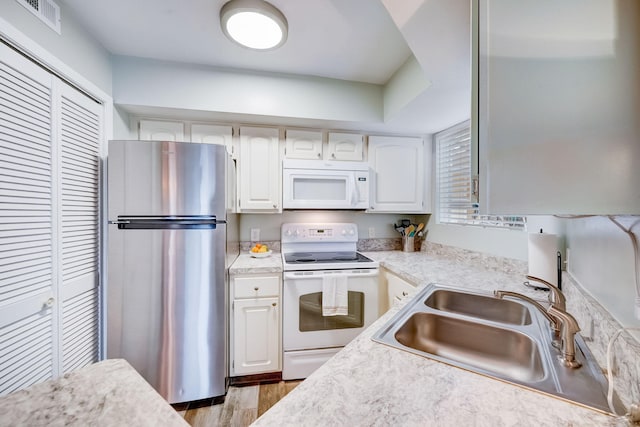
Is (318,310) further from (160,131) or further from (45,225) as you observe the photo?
(160,131)

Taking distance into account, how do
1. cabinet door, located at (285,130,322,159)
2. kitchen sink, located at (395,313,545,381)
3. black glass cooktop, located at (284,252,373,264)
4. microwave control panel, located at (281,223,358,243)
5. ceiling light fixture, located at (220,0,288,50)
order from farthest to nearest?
microwave control panel, located at (281,223,358,243) → cabinet door, located at (285,130,322,159) → black glass cooktop, located at (284,252,373,264) → ceiling light fixture, located at (220,0,288,50) → kitchen sink, located at (395,313,545,381)

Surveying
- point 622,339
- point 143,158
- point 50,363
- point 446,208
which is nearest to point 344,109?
point 446,208

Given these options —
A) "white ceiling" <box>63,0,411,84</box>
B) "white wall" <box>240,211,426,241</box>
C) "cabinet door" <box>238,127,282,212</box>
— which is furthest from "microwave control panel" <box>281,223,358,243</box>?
"white ceiling" <box>63,0,411,84</box>

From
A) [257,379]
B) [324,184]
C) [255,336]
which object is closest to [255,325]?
[255,336]

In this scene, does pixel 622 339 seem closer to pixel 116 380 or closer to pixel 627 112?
pixel 627 112

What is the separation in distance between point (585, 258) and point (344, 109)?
177cm

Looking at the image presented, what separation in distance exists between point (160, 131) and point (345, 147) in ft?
5.26

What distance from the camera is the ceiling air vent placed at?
47.2 inches

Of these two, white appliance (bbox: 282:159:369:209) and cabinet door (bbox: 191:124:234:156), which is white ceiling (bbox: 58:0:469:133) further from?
white appliance (bbox: 282:159:369:209)

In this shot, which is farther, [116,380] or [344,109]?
[344,109]

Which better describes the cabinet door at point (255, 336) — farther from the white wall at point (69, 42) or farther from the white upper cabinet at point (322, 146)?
the white wall at point (69, 42)

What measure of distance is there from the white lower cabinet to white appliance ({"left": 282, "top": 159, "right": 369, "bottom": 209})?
70 cm

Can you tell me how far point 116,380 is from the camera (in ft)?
2.15

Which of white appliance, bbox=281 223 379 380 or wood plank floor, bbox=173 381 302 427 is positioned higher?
white appliance, bbox=281 223 379 380
